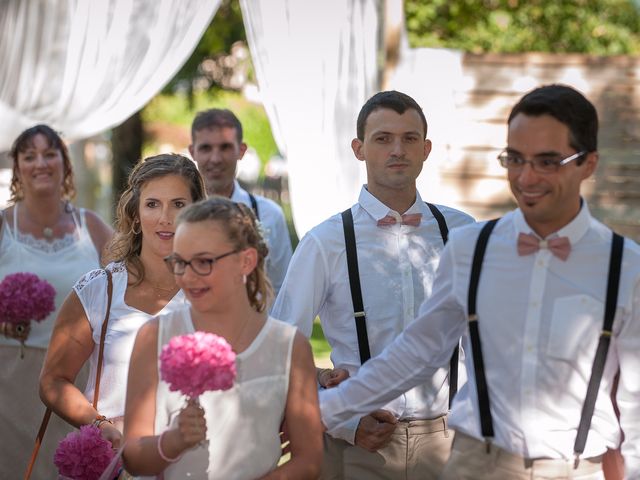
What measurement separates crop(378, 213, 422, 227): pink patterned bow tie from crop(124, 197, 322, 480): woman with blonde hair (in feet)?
3.99

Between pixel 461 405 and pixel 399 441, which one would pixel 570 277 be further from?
pixel 399 441

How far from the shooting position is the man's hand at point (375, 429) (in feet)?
13.5

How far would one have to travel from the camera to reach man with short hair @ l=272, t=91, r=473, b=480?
4191 mm

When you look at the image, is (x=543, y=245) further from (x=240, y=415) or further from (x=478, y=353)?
(x=240, y=415)

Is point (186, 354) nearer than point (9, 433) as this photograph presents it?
Yes

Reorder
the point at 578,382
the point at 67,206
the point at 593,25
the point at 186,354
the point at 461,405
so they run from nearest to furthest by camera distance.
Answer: the point at 186,354
the point at 578,382
the point at 461,405
the point at 67,206
the point at 593,25

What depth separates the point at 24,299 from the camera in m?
5.23

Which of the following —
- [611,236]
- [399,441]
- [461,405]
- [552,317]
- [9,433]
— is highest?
[611,236]

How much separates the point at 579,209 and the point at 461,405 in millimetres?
694

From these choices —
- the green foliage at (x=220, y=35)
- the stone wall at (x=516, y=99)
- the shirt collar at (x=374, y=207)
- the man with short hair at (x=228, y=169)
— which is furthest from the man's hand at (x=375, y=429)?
the green foliage at (x=220, y=35)

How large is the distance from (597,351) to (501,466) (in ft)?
1.45

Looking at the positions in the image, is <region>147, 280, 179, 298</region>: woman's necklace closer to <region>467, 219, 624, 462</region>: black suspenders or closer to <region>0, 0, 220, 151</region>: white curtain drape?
<region>467, 219, 624, 462</region>: black suspenders

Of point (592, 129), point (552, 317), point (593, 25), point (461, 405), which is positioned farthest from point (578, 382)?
point (593, 25)

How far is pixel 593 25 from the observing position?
685 inches
